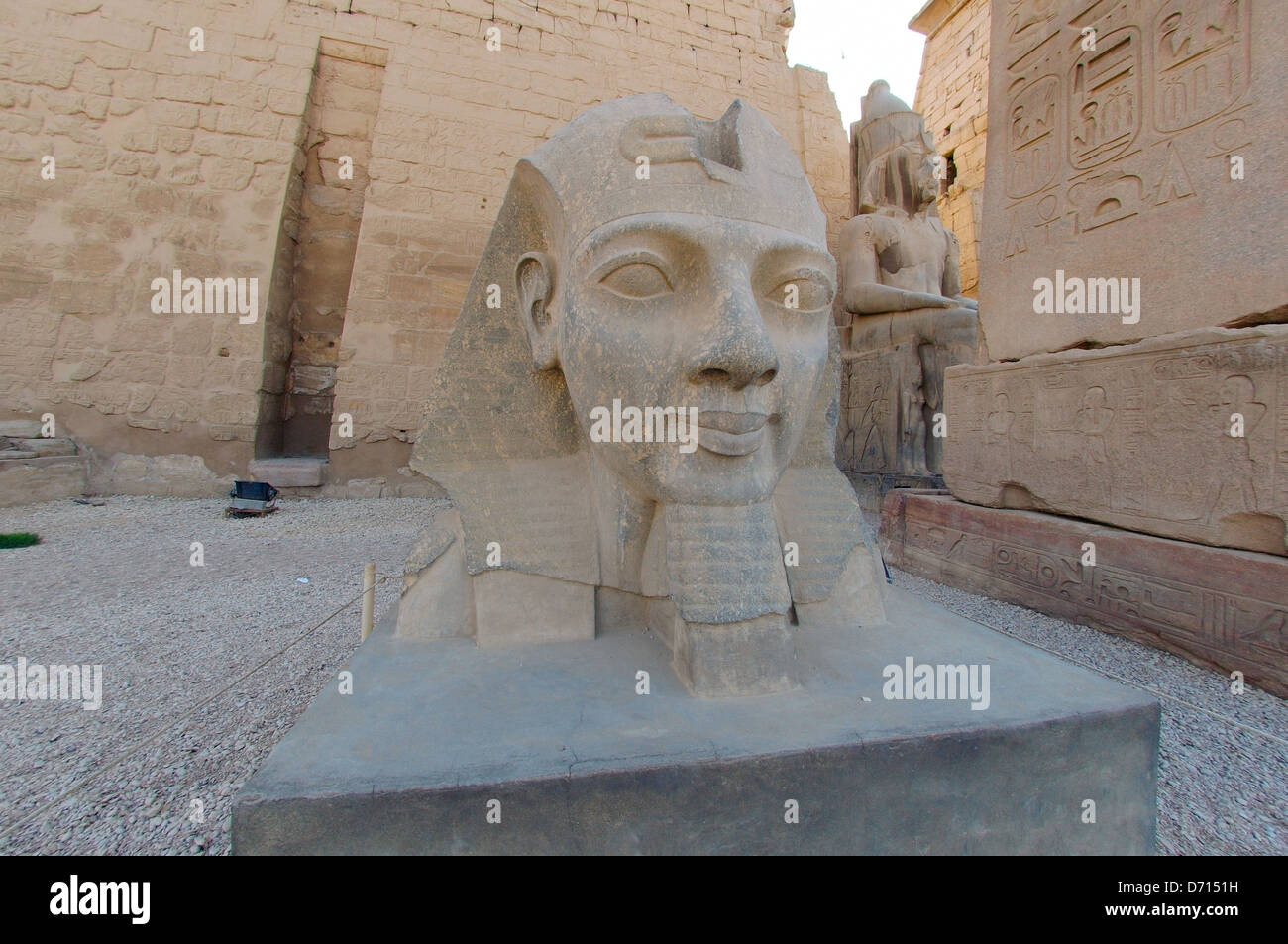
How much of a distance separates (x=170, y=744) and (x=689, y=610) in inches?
57.5

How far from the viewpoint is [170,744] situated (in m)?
1.60

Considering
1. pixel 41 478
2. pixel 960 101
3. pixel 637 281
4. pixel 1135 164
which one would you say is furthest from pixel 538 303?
pixel 960 101

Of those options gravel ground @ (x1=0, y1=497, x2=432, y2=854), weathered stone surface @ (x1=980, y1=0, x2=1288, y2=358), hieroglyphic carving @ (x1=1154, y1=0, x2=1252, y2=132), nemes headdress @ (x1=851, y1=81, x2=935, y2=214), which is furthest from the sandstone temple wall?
hieroglyphic carving @ (x1=1154, y1=0, x2=1252, y2=132)

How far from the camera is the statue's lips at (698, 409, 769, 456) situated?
1225 millimetres

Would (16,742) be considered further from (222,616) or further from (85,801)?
(222,616)

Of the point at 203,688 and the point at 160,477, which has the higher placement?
the point at 160,477

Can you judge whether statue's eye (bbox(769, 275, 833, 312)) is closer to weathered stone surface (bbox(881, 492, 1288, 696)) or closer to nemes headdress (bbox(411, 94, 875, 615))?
nemes headdress (bbox(411, 94, 875, 615))

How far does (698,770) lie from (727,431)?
0.62 meters

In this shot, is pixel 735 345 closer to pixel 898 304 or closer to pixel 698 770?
pixel 698 770

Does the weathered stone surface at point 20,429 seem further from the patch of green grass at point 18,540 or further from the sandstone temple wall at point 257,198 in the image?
the patch of green grass at point 18,540

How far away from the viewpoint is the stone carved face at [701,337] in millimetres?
1206

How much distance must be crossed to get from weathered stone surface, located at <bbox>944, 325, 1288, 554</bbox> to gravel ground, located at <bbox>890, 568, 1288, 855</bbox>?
48cm

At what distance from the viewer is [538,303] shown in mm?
1495

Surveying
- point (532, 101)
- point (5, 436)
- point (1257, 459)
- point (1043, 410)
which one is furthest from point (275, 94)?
point (1257, 459)
